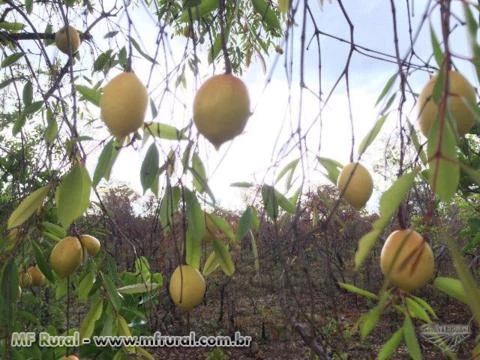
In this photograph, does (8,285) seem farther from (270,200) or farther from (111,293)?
(270,200)

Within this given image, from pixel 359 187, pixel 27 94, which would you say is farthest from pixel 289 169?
pixel 27 94

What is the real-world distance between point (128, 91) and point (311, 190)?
0.47 meters

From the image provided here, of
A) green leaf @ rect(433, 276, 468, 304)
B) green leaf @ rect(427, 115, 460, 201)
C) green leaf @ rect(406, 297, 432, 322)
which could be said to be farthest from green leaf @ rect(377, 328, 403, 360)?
green leaf @ rect(427, 115, 460, 201)

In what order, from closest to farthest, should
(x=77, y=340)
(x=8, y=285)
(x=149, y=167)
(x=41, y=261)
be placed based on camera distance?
(x=149, y=167) → (x=8, y=285) → (x=41, y=261) → (x=77, y=340)

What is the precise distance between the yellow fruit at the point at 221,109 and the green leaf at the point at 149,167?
208 mm

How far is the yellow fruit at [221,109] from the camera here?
0.54 m

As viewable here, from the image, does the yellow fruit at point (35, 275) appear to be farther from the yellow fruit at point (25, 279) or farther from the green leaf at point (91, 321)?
the green leaf at point (91, 321)

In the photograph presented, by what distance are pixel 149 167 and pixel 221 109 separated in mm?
236

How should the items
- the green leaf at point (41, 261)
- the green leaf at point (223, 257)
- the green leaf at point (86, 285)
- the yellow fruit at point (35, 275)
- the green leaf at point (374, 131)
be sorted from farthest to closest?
the yellow fruit at point (35, 275)
the green leaf at point (86, 285)
the green leaf at point (41, 261)
the green leaf at point (223, 257)
the green leaf at point (374, 131)

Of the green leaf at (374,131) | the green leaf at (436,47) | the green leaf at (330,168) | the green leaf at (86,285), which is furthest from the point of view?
the green leaf at (86,285)

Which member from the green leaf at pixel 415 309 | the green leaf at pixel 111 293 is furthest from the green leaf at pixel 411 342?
the green leaf at pixel 111 293

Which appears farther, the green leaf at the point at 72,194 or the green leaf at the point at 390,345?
the green leaf at the point at 390,345

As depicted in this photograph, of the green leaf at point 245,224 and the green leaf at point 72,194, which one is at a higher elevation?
the green leaf at point 72,194

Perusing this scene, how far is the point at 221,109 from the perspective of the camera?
0.54 meters
